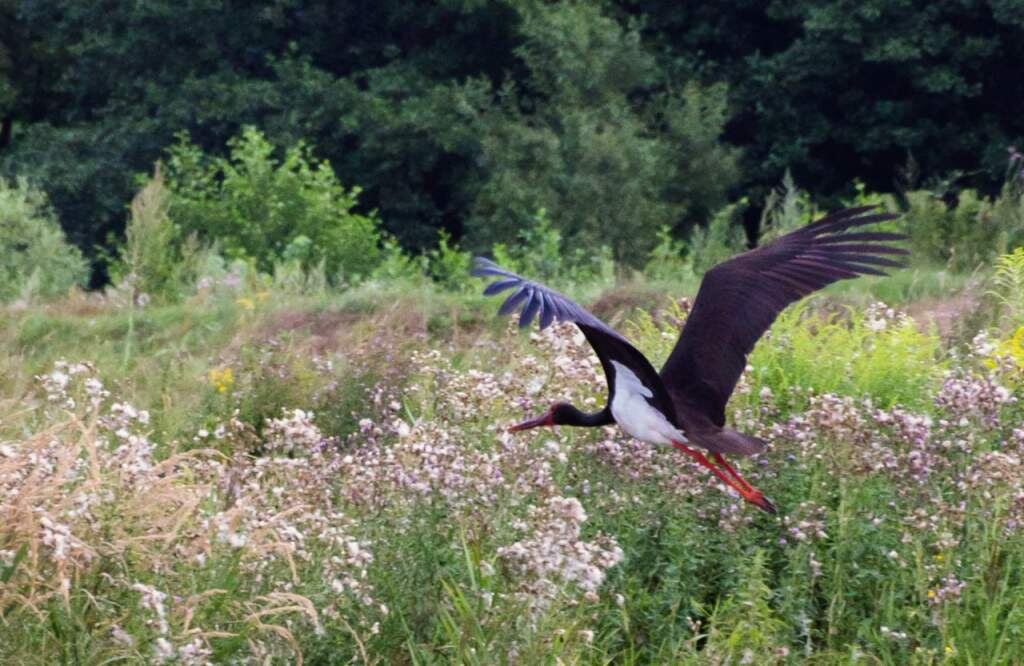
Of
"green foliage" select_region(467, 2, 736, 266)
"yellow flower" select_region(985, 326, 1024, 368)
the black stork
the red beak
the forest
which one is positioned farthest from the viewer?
"green foliage" select_region(467, 2, 736, 266)

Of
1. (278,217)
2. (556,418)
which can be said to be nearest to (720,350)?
(556,418)

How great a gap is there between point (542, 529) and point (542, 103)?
18171 mm

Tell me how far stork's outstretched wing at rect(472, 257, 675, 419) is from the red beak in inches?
13.7

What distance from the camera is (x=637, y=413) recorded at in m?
5.34

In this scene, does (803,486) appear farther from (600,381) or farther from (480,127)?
(480,127)

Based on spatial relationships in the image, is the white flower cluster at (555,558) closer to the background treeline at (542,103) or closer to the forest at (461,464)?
the forest at (461,464)

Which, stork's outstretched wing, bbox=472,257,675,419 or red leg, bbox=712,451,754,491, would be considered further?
red leg, bbox=712,451,754,491

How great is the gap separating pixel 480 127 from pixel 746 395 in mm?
15707

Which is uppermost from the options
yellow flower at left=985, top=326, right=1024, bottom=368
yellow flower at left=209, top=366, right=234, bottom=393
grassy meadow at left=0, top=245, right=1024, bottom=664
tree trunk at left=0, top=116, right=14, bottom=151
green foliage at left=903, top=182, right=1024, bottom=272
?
yellow flower at left=985, top=326, right=1024, bottom=368

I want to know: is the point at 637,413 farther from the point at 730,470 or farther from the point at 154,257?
the point at 154,257

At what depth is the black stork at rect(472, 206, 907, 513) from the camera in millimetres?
5223

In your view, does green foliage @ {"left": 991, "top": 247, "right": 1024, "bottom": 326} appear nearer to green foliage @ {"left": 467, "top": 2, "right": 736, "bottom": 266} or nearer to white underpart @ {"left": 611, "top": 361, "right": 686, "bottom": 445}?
white underpart @ {"left": 611, "top": 361, "right": 686, "bottom": 445}

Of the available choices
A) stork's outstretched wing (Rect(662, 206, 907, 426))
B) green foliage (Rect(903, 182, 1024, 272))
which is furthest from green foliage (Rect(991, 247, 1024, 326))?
green foliage (Rect(903, 182, 1024, 272))

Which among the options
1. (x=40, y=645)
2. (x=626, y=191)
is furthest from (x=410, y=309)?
(x=626, y=191)
